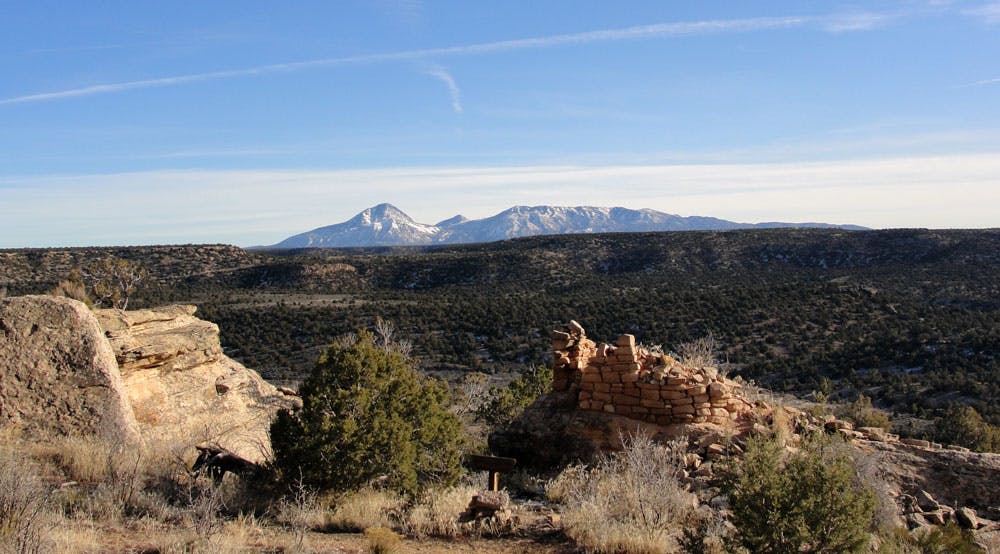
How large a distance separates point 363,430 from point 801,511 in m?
4.78

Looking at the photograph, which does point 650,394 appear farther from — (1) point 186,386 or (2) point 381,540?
(1) point 186,386

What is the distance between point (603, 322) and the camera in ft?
123

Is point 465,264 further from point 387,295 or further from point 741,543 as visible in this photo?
point 741,543

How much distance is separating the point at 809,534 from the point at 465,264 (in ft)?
196

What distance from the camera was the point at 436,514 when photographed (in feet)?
24.4

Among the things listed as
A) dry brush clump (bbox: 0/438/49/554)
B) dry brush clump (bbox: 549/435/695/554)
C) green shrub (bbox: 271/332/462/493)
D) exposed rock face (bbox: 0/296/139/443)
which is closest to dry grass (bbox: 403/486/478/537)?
green shrub (bbox: 271/332/462/493)

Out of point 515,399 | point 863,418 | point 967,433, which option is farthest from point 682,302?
point 515,399

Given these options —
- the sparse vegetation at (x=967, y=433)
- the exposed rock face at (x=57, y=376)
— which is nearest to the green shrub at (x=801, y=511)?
the exposed rock face at (x=57, y=376)

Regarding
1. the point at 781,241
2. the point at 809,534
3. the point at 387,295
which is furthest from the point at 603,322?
the point at 781,241

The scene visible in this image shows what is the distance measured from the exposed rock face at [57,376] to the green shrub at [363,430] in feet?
11.0

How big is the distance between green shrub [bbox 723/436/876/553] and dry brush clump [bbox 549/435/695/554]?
94 centimetres

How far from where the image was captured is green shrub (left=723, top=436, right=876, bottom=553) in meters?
5.92

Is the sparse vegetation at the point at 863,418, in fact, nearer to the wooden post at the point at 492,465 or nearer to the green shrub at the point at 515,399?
the green shrub at the point at 515,399

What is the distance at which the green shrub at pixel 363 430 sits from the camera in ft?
26.1
